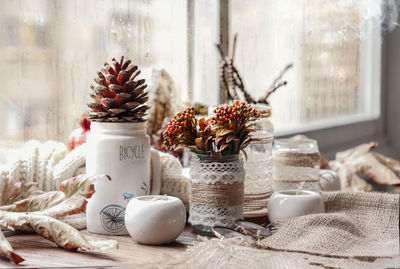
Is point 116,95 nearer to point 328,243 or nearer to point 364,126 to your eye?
→ point 328,243

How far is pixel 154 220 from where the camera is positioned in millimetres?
791

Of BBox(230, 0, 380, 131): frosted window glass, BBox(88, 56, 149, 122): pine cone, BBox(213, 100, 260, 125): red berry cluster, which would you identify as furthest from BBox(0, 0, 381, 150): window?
BBox(213, 100, 260, 125): red berry cluster

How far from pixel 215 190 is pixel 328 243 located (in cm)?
19

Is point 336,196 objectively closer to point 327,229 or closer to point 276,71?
point 327,229

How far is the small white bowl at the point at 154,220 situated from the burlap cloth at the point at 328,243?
0.25 ft

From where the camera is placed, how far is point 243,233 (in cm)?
84

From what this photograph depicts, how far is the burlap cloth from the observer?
2.32 ft

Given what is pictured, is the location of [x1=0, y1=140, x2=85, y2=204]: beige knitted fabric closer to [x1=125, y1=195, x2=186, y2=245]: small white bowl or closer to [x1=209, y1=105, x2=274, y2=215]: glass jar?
[x1=125, y1=195, x2=186, y2=245]: small white bowl

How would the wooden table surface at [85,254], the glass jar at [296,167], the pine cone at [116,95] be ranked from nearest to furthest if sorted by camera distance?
the wooden table surface at [85,254], the pine cone at [116,95], the glass jar at [296,167]

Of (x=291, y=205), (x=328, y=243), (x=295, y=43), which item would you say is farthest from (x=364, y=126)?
(x=328, y=243)

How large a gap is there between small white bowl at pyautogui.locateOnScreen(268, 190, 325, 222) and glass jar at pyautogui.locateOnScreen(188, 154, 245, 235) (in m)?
0.09

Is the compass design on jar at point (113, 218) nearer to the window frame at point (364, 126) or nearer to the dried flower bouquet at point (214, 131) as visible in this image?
the dried flower bouquet at point (214, 131)

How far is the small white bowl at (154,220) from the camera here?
791 mm

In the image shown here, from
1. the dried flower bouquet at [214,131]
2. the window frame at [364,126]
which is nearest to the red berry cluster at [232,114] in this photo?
the dried flower bouquet at [214,131]
